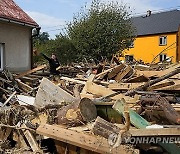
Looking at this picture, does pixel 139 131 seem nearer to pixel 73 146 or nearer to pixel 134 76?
pixel 73 146

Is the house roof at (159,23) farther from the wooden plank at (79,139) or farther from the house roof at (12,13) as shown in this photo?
the wooden plank at (79,139)

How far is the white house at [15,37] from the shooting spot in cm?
1228

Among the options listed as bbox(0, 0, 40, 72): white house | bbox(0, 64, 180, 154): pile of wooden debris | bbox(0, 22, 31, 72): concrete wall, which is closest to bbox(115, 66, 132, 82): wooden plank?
bbox(0, 64, 180, 154): pile of wooden debris

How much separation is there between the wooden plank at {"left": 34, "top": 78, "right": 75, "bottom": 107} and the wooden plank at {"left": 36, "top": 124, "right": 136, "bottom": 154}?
162 cm

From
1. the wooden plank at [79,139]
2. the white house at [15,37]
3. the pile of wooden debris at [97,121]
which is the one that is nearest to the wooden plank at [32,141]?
the pile of wooden debris at [97,121]

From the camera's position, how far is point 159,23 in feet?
139

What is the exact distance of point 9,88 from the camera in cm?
946

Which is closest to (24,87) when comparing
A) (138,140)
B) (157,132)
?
(138,140)

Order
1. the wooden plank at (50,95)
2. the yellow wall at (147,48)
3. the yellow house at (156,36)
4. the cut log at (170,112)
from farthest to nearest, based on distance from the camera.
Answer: the yellow wall at (147,48)
the yellow house at (156,36)
the wooden plank at (50,95)
the cut log at (170,112)

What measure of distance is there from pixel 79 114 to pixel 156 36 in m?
37.0

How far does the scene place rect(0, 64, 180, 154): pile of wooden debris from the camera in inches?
173

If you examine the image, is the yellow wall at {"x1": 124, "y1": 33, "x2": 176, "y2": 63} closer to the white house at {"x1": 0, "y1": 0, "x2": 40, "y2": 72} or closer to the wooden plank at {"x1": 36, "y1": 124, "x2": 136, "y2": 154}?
the white house at {"x1": 0, "y1": 0, "x2": 40, "y2": 72}

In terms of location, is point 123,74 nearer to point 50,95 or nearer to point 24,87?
point 50,95

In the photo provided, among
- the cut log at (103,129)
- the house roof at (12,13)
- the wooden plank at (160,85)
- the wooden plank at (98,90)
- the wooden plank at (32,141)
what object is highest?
the house roof at (12,13)
